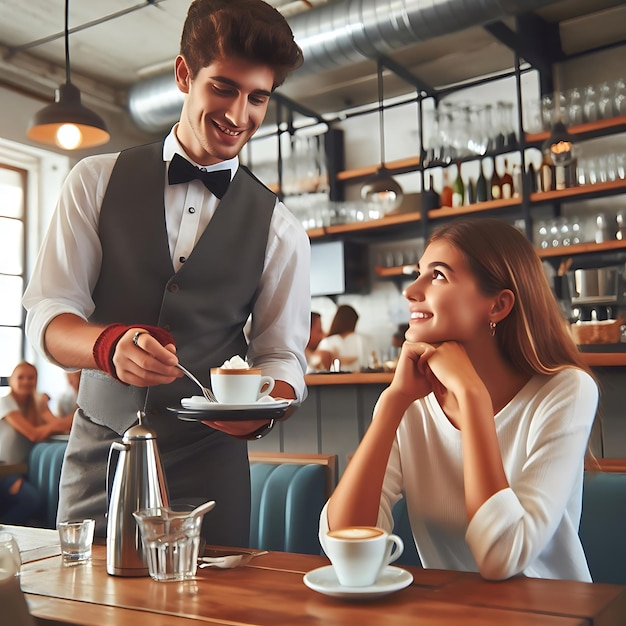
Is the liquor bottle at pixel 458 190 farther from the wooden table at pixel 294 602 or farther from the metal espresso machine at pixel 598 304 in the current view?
the wooden table at pixel 294 602

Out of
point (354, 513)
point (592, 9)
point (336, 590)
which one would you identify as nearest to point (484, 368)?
point (354, 513)

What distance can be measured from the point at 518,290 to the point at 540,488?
1.55ft

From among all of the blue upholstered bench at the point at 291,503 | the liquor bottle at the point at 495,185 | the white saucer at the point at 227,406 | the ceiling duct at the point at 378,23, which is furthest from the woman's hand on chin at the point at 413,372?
the liquor bottle at the point at 495,185

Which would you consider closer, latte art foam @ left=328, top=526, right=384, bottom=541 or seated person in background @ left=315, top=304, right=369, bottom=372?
latte art foam @ left=328, top=526, right=384, bottom=541

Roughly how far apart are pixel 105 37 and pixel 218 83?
189 inches

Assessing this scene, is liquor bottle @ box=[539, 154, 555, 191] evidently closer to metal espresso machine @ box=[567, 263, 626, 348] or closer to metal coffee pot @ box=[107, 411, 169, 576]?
metal espresso machine @ box=[567, 263, 626, 348]

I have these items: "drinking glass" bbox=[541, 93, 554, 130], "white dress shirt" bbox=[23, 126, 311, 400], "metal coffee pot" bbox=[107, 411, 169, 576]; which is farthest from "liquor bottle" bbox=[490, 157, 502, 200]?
"metal coffee pot" bbox=[107, 411, 169, 576]

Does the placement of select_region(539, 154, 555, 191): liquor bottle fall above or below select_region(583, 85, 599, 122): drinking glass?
below

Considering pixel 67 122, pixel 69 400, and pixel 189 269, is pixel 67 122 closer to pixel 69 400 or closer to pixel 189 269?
pixel 69 400

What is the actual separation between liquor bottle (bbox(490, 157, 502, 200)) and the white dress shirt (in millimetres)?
4319

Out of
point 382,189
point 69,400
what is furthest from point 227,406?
point 69,400

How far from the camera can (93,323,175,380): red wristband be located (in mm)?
1223

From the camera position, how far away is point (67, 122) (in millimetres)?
3953

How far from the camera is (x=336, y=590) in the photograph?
96cm
